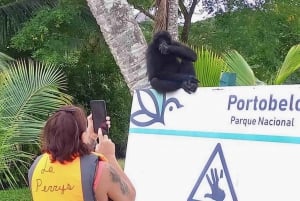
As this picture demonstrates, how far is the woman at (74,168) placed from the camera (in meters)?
2.44

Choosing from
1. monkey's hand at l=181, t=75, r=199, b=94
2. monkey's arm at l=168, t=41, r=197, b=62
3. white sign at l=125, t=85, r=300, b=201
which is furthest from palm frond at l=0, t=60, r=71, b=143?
monkey's hand at l=181, t=75, r=199, b=94

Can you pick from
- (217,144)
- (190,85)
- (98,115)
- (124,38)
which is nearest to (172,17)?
(124,38)

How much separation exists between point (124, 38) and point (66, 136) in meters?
2.87

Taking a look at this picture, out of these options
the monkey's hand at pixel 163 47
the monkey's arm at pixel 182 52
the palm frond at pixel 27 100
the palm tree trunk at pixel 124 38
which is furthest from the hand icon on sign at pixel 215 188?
the palm frond at pixel 27 100

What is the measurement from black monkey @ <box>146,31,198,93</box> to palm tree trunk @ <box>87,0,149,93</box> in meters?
0.81

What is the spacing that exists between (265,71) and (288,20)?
95 centimetres

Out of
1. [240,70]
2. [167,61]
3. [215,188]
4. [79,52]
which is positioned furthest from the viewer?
[79,52]

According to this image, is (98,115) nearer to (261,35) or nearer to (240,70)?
(240,70)

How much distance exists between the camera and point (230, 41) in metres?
9.53

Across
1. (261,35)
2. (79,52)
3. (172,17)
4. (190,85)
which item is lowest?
(190,85)

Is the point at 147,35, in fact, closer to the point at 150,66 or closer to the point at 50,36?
the point at 50,36

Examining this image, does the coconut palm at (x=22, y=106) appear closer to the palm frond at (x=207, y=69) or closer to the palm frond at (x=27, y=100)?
the palm frond at (x=27, y=100)

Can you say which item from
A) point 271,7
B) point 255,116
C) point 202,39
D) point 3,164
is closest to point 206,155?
point 255,116

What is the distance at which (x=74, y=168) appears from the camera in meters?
2.46
